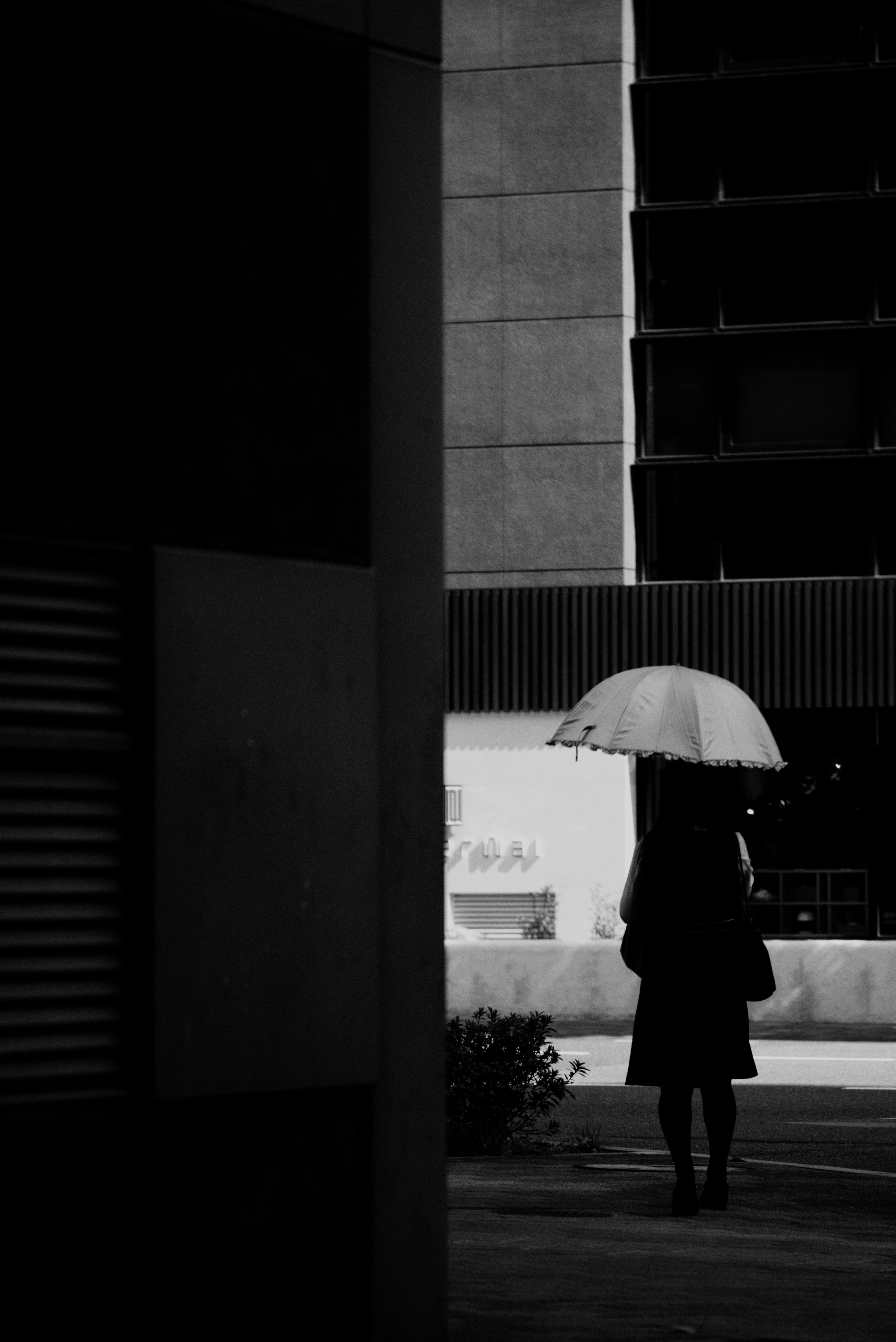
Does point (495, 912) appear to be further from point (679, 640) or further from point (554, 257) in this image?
point (554, 257)

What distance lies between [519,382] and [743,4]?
4874 mm

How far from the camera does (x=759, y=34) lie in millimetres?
24578

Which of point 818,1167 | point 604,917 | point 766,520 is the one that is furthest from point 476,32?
point 818,1167

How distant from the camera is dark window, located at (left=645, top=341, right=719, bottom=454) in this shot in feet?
81.6

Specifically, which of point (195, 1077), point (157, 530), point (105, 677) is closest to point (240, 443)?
point (157, 530)

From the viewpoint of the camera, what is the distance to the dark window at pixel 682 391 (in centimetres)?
2488

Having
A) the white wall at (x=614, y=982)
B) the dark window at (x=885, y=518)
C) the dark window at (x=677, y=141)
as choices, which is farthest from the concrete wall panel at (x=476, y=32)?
the white wall at (x=614, y=982)

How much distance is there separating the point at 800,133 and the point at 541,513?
5.05 metres

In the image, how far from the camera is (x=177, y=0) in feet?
17.0

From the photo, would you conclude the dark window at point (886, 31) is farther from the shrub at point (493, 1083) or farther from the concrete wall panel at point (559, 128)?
the shrub at point (493, 1083)

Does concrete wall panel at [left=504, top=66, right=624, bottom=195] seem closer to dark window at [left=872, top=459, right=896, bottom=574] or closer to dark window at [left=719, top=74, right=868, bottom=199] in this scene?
dark window at [left=719, top=74, right=868, bottom=199]

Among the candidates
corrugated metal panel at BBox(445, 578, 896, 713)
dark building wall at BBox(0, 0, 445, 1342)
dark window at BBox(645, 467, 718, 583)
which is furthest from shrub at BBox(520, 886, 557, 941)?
dark building wall at BBox(0, 0, 445, 1342)

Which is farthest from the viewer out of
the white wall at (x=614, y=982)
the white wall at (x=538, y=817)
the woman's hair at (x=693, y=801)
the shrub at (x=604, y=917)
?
the white wall at (x=538, y=817)

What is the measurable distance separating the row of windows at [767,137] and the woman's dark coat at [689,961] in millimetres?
17124
